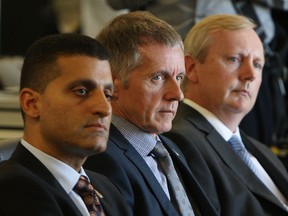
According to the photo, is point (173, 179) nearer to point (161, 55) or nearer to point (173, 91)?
point (173, 91)

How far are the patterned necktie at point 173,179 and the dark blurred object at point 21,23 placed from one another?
5.92 metres

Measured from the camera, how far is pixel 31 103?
188 cm

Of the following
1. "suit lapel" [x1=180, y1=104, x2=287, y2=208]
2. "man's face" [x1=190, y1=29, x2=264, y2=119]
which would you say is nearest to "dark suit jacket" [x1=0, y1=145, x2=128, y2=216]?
"suit lapel" [x1=180, y1=104, x2=287, y2=208]

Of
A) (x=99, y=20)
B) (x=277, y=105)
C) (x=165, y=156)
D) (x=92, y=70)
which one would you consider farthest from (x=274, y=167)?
(x=99, y=20)

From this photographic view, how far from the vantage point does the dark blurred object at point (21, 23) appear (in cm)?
844

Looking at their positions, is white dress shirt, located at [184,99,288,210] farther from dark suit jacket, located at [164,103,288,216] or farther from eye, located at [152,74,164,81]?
eye, located at [152,74,164,81]

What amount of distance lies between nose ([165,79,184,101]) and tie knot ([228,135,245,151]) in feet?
2.40

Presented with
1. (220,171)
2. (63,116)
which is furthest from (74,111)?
(220,171)

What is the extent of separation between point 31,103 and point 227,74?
4.51 feet

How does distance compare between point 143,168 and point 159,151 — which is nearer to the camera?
point 143,168

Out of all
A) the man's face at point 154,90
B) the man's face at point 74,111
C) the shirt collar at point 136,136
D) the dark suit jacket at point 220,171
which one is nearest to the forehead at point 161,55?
the man's face at point 154,90

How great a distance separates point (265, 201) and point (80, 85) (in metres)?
1.27

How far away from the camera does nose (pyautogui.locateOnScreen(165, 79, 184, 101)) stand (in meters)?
2.45

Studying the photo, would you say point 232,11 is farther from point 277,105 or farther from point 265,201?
point 265,201
